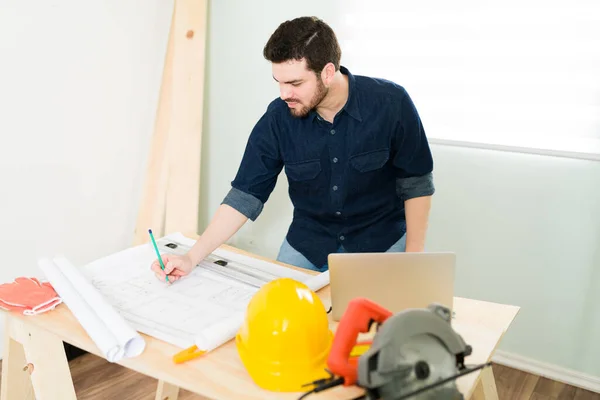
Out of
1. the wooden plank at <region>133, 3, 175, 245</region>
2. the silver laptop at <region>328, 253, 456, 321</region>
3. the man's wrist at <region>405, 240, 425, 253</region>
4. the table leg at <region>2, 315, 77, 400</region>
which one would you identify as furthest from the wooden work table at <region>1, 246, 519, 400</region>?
the wooden plank at <region>133, 3, 175, 245</region>

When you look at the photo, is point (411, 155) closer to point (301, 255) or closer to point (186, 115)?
point (301, 255)

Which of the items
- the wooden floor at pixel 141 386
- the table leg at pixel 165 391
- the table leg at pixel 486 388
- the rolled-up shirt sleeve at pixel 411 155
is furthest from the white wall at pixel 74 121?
the table leg at pixel 486 388

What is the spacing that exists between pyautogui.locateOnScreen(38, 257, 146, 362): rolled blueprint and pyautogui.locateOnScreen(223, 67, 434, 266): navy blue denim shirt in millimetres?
513

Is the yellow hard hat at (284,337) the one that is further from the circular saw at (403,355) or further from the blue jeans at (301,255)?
the blue jeans at (301,255)

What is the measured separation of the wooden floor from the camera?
2365 mm

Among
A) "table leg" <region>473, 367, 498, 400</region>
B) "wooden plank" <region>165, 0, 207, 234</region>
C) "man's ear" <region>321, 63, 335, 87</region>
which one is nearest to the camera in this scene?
"table leg" <region>473, 367, 498, 400</region>

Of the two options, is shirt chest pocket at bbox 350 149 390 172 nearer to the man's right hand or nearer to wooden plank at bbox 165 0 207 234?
the man's right hand

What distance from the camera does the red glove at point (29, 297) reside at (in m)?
1.39

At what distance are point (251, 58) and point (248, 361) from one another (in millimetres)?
2065

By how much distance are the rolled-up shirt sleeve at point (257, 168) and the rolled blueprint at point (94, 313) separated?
0.51 m

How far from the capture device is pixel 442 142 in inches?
101

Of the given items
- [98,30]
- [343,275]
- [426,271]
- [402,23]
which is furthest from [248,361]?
[98,30]

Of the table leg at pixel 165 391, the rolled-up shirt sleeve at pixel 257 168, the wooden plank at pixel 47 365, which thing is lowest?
the table leg at pixel 165 391

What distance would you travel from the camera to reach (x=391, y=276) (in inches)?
51.3
